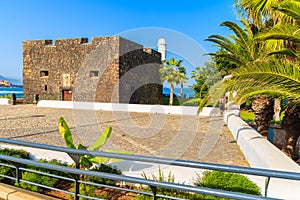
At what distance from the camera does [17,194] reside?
2748 millimetres

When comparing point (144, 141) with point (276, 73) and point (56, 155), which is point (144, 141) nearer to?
point (56, 155)

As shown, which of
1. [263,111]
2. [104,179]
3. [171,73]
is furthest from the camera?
[171,73]

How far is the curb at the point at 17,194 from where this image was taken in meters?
2.67

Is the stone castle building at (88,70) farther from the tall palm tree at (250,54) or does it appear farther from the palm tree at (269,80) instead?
the palm tree at (269,80)

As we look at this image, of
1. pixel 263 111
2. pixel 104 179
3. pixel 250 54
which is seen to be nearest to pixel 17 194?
pixel 104 179

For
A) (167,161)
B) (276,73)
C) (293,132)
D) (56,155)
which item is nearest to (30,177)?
(56,155)

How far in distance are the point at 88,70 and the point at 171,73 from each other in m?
10.5

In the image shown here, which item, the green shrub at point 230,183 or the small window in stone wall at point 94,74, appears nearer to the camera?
the green shrub at point 230,183

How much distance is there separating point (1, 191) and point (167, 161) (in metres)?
2.29

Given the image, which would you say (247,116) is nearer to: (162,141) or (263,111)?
(263,111)

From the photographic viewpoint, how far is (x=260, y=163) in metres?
3.75

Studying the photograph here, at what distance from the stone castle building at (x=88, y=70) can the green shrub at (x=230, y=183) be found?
58.8 ft

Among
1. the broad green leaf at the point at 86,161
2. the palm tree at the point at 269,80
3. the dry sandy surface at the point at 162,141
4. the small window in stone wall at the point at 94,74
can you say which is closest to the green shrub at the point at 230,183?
the broad green leaf at the point at 86,161

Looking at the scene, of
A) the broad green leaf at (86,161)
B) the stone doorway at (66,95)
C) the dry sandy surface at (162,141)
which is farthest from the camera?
the stone doorway at (66,95)
